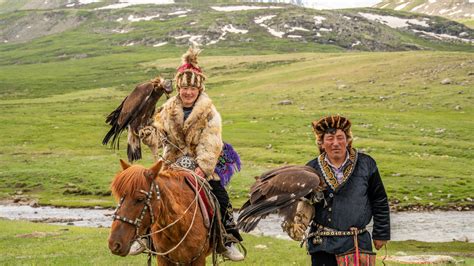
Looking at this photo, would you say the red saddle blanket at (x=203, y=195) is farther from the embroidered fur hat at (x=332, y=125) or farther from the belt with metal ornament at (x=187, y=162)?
the embroidered fur hat at (x=332, y=125)

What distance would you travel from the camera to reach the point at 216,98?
8512 centimetres

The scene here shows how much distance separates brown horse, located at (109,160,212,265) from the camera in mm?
6676

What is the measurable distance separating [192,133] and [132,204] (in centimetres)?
291

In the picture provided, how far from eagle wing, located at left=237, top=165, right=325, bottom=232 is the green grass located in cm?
886

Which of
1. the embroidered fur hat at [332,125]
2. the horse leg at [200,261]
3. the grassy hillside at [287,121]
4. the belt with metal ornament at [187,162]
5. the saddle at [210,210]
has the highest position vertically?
the embroidered fur hat at [332,125]

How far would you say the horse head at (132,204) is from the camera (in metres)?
6.55

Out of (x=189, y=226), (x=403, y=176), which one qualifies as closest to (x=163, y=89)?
(x=189, y=226)

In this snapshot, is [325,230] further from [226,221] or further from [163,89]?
[163,89]

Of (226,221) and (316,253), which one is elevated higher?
(316,253)

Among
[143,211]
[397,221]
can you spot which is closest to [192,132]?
[143,211]

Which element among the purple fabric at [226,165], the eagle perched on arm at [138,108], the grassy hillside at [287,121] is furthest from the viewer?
the grassy hillside at [287,121]

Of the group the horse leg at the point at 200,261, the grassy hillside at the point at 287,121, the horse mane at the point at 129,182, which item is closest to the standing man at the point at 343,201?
the horse leg at the point at 200,261

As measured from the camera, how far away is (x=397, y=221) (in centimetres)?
2969

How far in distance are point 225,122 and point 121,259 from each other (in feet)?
148
